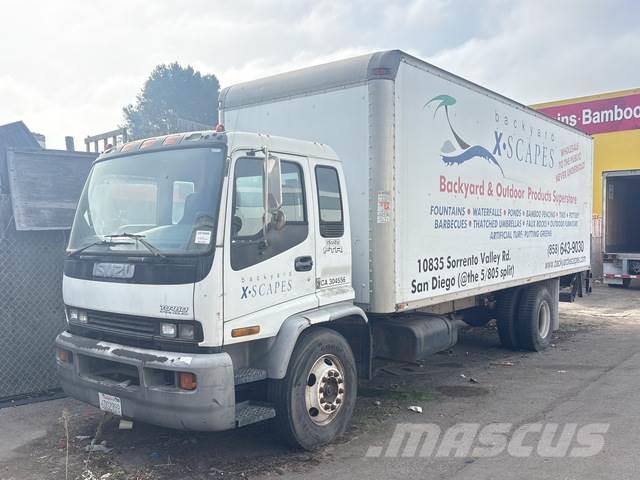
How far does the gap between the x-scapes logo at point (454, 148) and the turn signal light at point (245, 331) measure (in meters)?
3.05

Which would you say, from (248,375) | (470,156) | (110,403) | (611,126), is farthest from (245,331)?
(611,126)

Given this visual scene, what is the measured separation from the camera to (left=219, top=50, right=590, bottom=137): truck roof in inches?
220

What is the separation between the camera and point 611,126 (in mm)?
23234

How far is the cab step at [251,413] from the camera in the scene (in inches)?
175

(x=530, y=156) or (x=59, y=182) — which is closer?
(x=59, y=182)

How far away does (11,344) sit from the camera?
21.4 ft

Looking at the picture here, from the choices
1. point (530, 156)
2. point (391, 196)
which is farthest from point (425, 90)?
point (530, 156)

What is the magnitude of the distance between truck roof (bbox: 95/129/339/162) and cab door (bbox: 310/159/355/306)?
13 centimetres

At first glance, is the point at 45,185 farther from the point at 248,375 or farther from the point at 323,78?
the point at 248,375

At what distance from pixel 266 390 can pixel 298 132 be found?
8.86 feet

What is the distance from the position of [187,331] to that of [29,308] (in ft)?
10.9

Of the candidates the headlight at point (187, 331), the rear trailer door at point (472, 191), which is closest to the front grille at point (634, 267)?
the rear trailer door at point (472, 191)

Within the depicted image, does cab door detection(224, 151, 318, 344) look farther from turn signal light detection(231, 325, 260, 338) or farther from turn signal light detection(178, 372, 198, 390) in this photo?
turn signal light detection(178, 372, 198, 390)

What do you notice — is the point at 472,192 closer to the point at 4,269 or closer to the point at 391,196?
the point at 391,196
